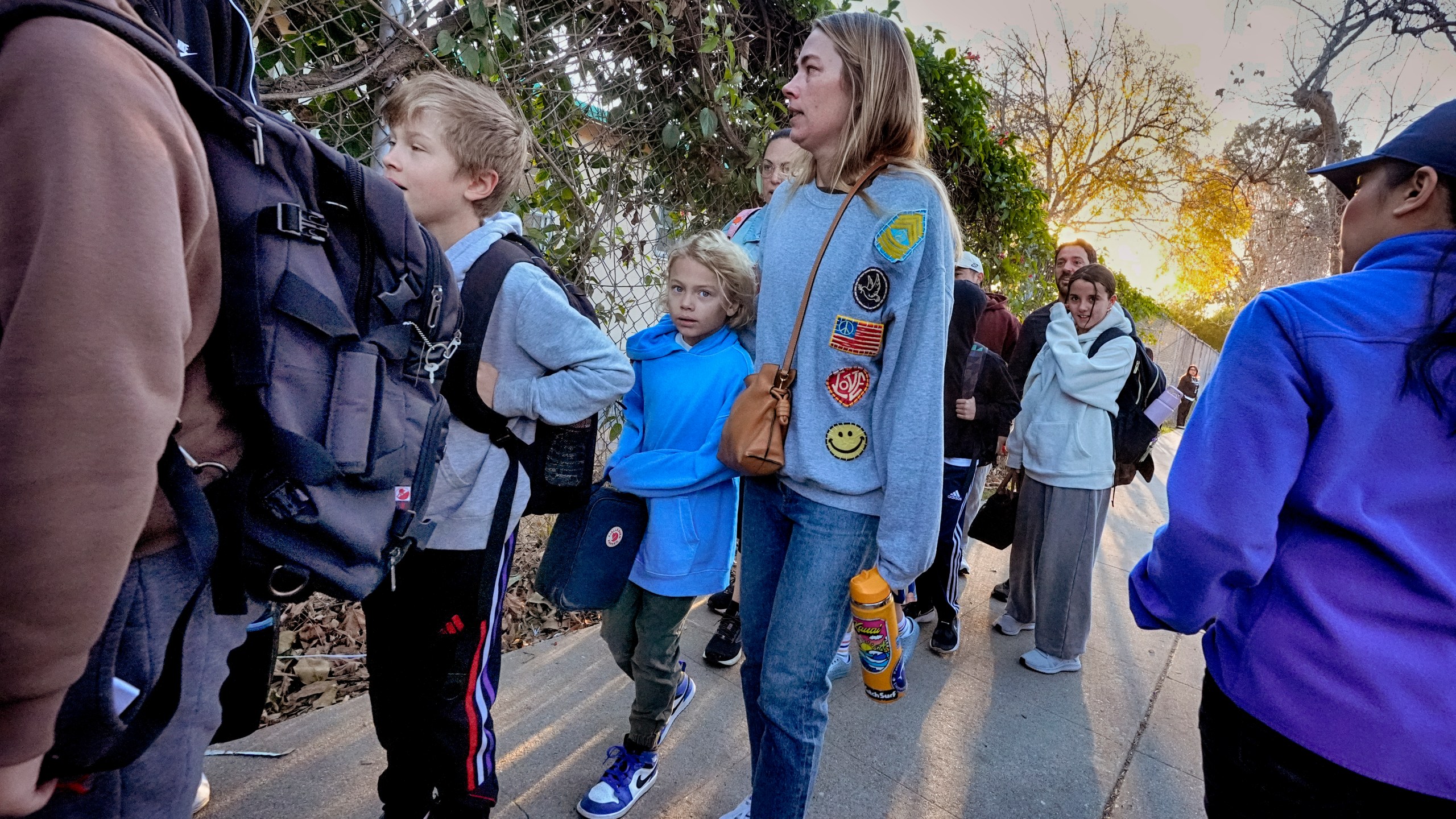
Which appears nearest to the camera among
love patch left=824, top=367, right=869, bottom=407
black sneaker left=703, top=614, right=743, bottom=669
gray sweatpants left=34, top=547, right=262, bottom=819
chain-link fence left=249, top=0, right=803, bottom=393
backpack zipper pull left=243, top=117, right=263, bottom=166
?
gray sweatpants left=34, top=547, right=262, bottom=819

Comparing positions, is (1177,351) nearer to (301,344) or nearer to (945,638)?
(945,638)

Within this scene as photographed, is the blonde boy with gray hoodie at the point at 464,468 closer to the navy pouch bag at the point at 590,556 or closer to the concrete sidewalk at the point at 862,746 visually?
the navy pouch bag at the point at 590,556

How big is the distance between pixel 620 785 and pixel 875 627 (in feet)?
3.50

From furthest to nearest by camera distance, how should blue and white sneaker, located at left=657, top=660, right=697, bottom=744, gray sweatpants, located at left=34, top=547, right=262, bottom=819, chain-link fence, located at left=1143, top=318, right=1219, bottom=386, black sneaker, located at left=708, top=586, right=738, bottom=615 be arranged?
chain-link fence, located at left=1143, top=318, right=1219, bottom=386 < black sneaker, located at left=708, top=586, right=738, bottom=615 < blue and white sneaker, located at left=657, top=660, right=697, bottom=744 < gray sweatpants, located at left=34, top=547, right=262, bottom=819

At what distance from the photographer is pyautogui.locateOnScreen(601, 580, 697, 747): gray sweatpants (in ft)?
7.00

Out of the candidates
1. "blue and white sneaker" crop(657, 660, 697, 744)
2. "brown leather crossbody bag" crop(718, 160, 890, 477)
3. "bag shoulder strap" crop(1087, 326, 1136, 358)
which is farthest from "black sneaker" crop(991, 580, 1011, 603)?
"brown leather crossbody bag" crop(718, 160, 890, 477)

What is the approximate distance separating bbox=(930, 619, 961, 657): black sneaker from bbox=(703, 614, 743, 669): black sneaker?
1.00 meters

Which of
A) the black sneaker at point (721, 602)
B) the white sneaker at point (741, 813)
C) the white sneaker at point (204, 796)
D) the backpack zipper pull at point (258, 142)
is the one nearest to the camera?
the backpack zipper pull at point (258, 142)

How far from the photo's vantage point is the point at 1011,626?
373cm

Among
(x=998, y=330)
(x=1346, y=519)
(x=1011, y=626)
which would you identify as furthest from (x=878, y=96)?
(x=1011, y=626)

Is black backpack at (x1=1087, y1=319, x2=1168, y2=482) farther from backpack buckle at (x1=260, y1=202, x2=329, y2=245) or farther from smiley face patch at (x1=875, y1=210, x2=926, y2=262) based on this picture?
backpack buckle at (x1=260, y1=202, x2=329, y2=245)

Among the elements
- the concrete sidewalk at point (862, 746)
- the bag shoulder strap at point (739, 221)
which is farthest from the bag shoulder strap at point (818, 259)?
the concrete sidewalk at point (862, 746)

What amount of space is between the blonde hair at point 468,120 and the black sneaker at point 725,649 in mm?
2133

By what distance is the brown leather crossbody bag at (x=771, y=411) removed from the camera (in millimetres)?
1687
